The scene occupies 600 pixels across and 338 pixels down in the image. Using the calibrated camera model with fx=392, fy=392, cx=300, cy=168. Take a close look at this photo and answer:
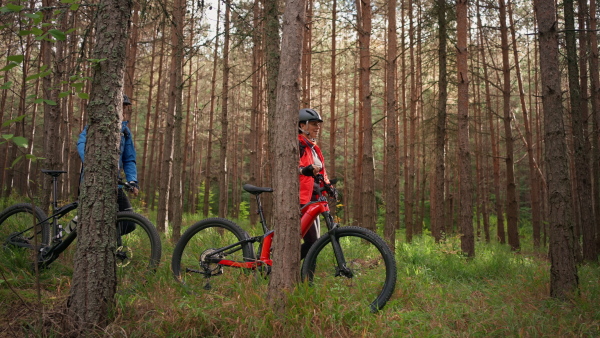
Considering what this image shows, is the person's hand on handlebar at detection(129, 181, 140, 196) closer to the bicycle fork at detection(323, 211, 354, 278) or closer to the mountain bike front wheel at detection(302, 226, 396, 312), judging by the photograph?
the mountain bike front wheel at detection(302, 226, 396, 312)

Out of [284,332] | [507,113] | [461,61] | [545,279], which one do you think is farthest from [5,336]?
[507,113]

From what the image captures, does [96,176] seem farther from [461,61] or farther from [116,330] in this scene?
[461,61]

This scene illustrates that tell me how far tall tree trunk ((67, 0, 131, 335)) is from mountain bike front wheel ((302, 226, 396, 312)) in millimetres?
1760

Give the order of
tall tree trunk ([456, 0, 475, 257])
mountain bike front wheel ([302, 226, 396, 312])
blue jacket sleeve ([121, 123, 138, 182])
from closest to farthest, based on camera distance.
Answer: mountain bike front wheel ([302, 226, 396, 312]) < blue jacket sleeve ([121, 123, 138, 182]) < tall tree trunk ([456, 0, 475, 257])

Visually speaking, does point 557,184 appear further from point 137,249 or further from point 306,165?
point 137,249

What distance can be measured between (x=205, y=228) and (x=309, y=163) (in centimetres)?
147

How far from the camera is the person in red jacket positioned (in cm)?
427

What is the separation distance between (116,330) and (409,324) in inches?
97.4

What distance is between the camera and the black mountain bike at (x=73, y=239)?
4.17 m

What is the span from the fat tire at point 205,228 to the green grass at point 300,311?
0.50ft

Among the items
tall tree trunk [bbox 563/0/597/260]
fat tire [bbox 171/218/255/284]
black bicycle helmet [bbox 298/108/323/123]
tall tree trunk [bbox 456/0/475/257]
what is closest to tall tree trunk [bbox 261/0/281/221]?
black bicycle helmet [bbox 298/108/323/123]

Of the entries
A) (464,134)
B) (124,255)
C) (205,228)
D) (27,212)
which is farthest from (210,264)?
(464,134)

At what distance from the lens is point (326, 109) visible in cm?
2669

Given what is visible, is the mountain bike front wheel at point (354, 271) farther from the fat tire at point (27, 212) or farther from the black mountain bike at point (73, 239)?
the fat tire at point (27, 212)
